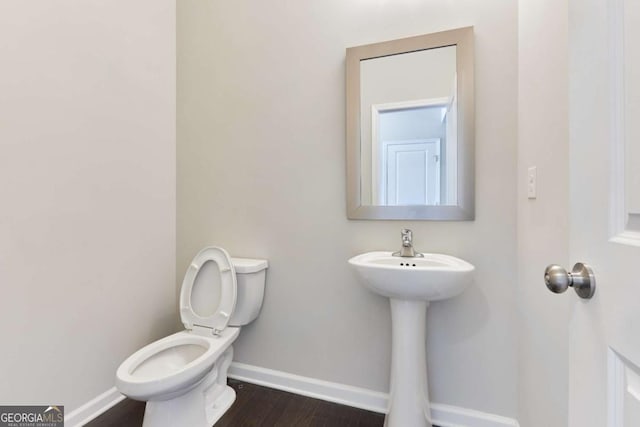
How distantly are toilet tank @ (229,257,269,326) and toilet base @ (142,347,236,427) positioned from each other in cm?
28

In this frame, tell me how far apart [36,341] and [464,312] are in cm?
193

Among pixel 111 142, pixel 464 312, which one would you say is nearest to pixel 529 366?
pixel 464 312

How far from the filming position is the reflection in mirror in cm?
143

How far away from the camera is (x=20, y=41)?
1.21m

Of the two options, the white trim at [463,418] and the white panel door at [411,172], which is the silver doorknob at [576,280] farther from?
the white trim at [463,418]

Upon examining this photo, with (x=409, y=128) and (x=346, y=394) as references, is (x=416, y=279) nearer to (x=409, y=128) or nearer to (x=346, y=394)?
(x=409, y=128)

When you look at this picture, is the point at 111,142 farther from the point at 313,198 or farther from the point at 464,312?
the point at 464,312

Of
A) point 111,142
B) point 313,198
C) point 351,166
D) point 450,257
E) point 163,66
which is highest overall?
point 163,66

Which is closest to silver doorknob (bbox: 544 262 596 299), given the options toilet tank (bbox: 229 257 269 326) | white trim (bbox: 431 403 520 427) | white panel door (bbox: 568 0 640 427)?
white panel door (bbox: 568 0 640 427)

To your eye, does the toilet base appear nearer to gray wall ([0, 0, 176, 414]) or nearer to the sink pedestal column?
gray wall ([0, 0, 176, 414])

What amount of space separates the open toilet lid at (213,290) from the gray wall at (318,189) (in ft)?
0.64

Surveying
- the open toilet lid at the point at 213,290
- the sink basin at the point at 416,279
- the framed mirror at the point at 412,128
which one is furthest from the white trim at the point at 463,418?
the open toilet lid at the point at 213,290

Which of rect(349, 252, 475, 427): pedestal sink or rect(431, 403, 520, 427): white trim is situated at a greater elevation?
rect(349, 252, 475, 427): pedestal sink

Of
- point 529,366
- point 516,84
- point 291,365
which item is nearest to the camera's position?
point 529,366
